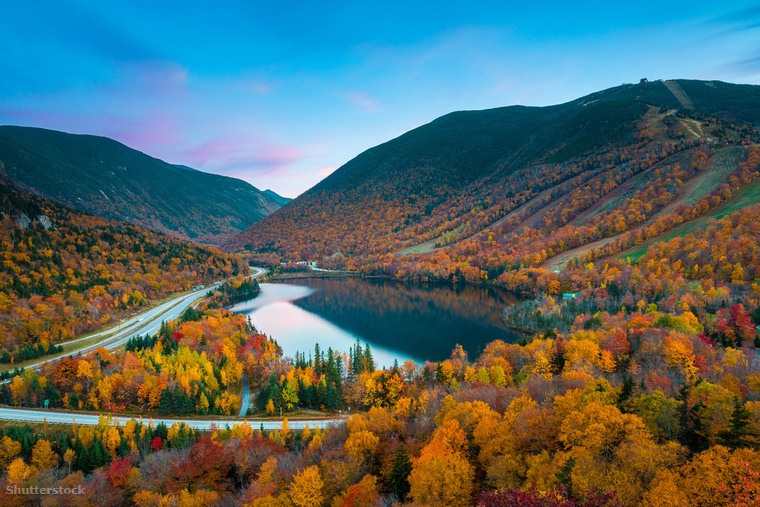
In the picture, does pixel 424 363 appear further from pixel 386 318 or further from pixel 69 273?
pixel 69 273

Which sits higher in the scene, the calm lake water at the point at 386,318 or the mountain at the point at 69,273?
the mountain at the point at 69,273

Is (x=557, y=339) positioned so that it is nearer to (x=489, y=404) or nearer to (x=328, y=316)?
(x=489, y=404)

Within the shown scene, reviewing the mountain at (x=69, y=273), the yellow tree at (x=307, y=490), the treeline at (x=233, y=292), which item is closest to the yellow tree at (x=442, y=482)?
Answer: the yellow tree at (x=307, y=490)

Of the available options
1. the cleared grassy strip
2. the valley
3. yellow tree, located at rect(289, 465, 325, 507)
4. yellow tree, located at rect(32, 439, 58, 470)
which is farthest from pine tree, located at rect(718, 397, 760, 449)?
the cleared grassy strip

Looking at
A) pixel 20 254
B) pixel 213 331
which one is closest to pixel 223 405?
pixel 213 331

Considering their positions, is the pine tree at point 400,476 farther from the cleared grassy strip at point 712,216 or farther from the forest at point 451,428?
the cleared grassy strip at point 712,216
